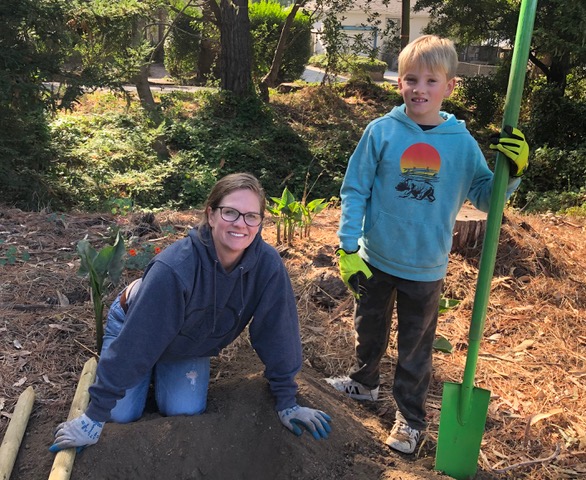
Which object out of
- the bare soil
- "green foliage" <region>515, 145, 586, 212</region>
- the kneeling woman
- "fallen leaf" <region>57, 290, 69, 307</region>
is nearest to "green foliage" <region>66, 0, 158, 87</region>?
the bare soil

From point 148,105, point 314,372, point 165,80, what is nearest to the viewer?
point 314,372

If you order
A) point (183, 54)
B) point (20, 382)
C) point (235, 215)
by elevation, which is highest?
point (183, 54)

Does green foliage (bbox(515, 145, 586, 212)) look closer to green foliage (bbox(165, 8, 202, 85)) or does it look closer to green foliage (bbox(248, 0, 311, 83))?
green foliage (bbox(248, 0, 311, 83))

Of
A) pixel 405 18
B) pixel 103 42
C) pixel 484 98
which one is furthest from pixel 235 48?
pixel 484 98

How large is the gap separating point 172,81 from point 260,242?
16.4m

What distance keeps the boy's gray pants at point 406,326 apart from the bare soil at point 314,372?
0.75 feet

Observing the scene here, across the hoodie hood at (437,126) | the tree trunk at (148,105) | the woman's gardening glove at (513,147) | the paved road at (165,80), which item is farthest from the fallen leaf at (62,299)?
the paved road at (165,80)

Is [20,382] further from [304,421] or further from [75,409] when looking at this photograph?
[304,421]

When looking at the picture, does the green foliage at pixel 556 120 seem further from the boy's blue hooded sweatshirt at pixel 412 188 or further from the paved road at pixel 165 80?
the boy's blue hooded sweatshirt at pixel 412 188

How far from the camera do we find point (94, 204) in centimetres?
698

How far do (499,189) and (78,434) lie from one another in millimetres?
1866

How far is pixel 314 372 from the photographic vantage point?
3.15 meters

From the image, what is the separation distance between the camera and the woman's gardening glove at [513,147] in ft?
7.05

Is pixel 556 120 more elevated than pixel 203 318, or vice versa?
pixel 556 120
